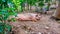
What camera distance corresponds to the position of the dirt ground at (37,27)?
11.8 ft

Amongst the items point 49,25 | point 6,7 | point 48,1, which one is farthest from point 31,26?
point 48,1

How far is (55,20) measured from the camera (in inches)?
174

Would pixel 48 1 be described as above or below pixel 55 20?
above

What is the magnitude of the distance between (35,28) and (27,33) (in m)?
0.32

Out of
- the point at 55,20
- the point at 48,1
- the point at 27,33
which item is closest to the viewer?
the point at 27,33

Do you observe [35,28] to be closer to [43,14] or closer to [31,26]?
[31,26]

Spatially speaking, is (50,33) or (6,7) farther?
(50,33)

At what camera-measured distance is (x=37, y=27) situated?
12.6 feet

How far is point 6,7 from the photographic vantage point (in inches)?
106

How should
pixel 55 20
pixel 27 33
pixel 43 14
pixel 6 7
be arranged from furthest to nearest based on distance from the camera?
pixel 43 14 < pixel 55 20 < pixel 27 33 < pixel 6 7

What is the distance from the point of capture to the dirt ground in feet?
11.8

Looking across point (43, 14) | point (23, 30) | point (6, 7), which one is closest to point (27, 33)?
point (23, 30)

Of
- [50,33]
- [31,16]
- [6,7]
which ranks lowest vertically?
[50,33]

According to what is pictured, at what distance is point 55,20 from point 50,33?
89 cm
